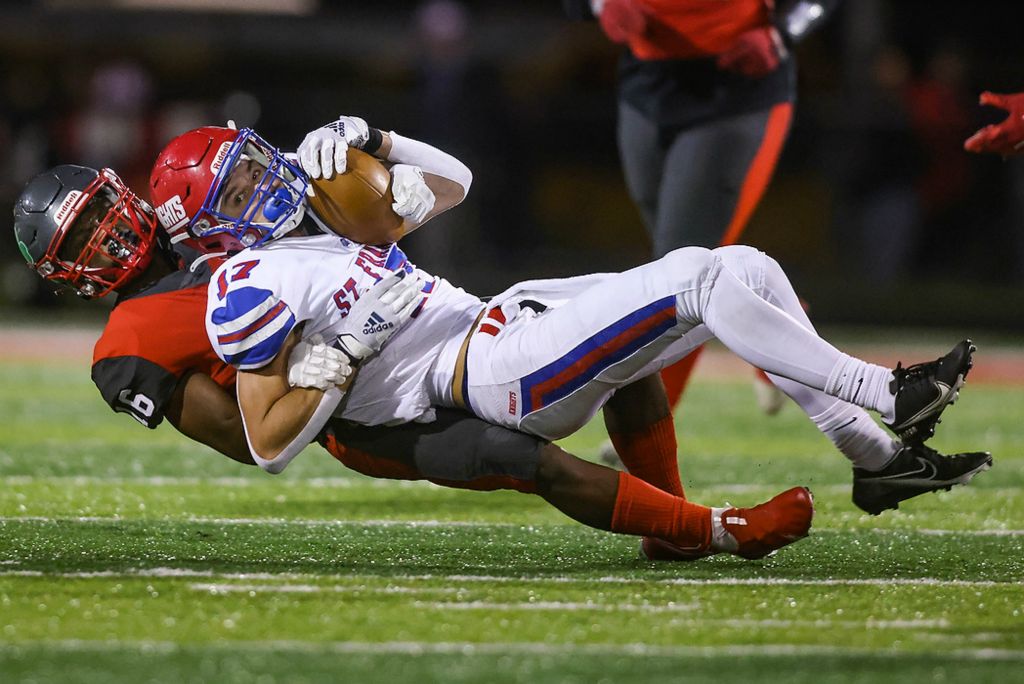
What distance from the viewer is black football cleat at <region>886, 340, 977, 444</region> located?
2.95m

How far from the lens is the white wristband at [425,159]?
3590mm

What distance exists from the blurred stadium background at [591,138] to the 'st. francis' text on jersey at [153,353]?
649cm

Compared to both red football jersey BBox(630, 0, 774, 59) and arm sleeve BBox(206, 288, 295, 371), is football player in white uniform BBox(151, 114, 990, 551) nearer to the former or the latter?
arm sleeve BBox(206, 288, 295, 371)

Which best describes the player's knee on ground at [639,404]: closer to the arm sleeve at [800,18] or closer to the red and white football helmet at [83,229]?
the red and white football helmet at [83,229]

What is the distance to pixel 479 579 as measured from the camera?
3.22 metres

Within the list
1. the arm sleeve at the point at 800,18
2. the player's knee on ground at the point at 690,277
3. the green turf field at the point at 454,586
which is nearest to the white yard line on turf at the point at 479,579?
the green turf field at the point at 454,586

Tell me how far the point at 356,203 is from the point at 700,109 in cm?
169

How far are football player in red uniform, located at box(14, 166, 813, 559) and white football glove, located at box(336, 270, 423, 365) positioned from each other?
275 millimetres

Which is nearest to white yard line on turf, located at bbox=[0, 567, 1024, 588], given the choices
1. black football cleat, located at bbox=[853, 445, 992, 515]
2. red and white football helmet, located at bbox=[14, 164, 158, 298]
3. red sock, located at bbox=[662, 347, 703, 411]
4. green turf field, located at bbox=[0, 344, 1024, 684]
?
green turf field, located at bbox=[0, 344, 1024, 684]

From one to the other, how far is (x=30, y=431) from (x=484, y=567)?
123 inches

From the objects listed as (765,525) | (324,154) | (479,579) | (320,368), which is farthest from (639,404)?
(324,154)

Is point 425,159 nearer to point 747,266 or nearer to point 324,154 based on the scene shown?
point 324,154

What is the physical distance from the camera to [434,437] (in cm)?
329

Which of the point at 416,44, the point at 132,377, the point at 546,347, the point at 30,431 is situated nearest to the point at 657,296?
the point at 546,347
